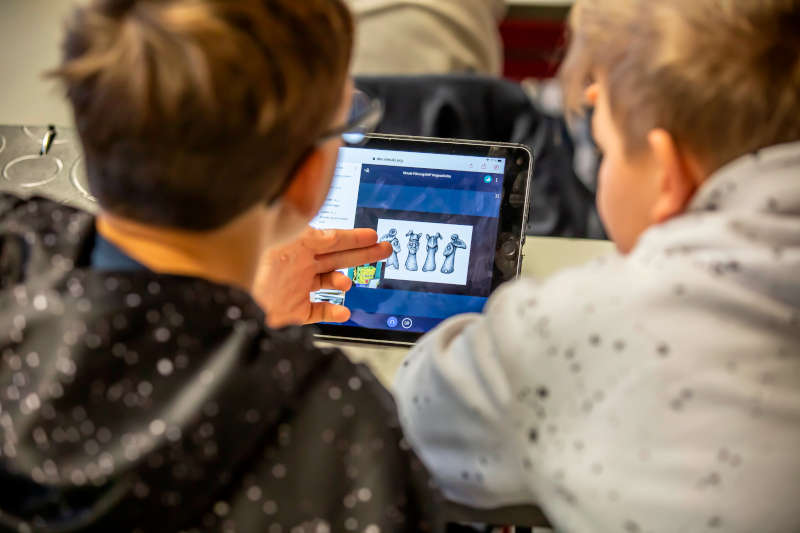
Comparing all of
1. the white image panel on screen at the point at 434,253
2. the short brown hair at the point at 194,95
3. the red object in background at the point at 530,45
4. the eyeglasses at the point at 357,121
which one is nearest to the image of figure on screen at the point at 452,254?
the white image panel on screen at the point at 434,253

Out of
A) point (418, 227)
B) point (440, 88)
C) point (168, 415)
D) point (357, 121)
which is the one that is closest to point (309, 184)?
point (357, 121)

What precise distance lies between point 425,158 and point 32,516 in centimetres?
57

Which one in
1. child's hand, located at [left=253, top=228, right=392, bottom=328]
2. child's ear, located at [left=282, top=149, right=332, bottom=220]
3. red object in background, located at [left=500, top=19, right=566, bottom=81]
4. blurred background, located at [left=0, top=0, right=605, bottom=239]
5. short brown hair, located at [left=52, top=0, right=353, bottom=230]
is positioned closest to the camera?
short brown hair, located at [left=52, top=0, right=353, bottom=230]

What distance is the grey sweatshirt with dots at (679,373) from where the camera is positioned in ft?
1.80

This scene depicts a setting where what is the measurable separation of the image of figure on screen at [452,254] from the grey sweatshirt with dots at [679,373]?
292mm

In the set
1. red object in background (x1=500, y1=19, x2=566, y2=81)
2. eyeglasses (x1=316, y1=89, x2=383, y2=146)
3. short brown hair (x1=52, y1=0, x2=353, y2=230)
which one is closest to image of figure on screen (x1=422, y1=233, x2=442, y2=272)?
eyeglasses (x1=316, y1=89, x2=383, y2=146)

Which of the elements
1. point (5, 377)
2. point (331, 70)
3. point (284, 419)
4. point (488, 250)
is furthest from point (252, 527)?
point (488, 250)

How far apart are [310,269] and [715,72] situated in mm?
494

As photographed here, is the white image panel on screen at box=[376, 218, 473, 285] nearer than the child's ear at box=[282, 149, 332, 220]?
No

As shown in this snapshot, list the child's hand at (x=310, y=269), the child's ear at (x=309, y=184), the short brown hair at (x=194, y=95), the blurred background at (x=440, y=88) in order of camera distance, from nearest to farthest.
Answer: the short brown hair at (x=194, y=95)
the child's ear at (x=309, y=184)
the child's hand at (x=310, y=269)
the blurred background at (x=440, y=88)

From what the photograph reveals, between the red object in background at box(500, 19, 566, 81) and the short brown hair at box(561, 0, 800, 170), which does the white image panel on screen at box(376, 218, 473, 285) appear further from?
the red object in background at box(500, 19, 566, 81)

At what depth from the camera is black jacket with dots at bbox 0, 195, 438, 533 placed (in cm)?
50

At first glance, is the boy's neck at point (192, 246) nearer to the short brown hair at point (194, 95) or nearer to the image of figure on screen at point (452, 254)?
the short brown hair at point (194, 95)

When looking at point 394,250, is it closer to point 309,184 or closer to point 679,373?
point 309,184
